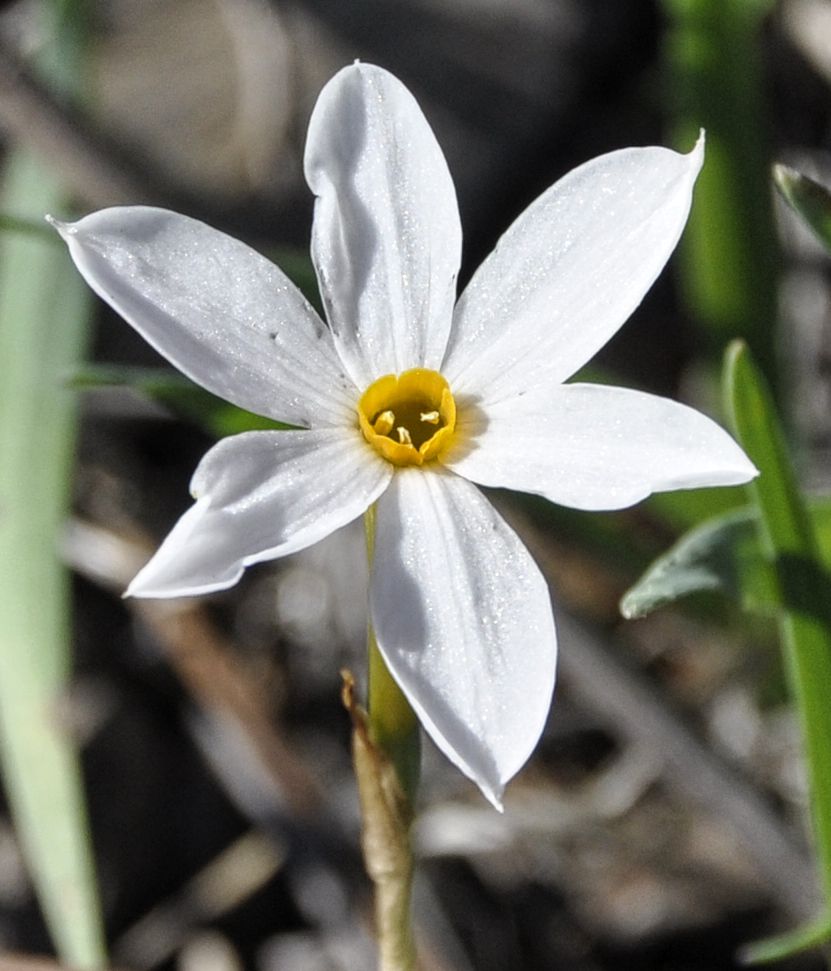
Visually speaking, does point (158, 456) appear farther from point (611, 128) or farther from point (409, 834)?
point (409, 834)

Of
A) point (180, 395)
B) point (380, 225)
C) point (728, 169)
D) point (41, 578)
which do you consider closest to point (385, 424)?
point (380, 225)

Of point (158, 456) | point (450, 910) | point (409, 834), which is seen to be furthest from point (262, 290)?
point (158, 456)

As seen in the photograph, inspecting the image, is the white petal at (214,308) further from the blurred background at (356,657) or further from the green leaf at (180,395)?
the blurred background at (356,657)

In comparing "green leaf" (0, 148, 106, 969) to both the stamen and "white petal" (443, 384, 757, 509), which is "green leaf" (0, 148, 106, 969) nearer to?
the stamen

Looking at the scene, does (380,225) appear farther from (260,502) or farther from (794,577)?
(794,577)

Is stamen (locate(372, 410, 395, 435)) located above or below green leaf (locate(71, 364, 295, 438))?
above

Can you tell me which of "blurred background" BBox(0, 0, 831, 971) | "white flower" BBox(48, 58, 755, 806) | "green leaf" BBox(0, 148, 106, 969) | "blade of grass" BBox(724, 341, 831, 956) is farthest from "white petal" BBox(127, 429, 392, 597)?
"blurred background" BBox(0, 0, 831, 971)

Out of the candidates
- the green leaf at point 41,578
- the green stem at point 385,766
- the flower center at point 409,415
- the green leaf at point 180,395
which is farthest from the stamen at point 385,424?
the green leaf at point 41,578
